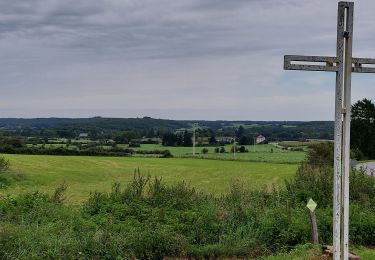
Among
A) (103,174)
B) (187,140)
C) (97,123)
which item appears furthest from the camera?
(97,123)

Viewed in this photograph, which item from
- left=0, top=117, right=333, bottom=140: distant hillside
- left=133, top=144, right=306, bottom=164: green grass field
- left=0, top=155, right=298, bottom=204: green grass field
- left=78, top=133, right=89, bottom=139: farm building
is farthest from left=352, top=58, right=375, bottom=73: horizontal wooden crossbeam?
left=78, top=133, right=89, bottom=139: farm building

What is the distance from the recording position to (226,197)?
15.7 meters

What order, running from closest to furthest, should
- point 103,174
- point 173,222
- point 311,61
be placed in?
point 311,61, point 173,222, point 103,174

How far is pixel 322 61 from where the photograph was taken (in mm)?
7012

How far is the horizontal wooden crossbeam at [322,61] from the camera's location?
267 inches

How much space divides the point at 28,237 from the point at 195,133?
209 feet

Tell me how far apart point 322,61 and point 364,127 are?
64.9 m

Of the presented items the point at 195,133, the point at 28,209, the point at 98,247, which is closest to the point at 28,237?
the point at 98,247

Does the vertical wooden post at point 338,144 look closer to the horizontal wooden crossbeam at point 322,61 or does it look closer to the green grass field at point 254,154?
the horizontal wooden crossbeam at point 322,61

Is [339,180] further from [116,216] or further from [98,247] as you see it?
[116,216]

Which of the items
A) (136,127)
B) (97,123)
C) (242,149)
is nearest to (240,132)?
(242,149)

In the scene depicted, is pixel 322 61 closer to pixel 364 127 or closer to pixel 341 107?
pixel 341 107

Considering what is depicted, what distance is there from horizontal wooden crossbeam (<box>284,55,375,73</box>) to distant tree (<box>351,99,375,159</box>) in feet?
204

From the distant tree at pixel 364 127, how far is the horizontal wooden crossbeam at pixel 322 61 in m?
62.1
